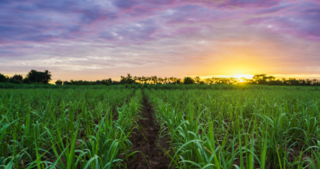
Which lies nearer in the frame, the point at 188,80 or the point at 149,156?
the point at 149,156

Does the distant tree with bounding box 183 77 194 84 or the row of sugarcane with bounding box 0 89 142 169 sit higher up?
the distant tree with bounding box 183 77 194 84

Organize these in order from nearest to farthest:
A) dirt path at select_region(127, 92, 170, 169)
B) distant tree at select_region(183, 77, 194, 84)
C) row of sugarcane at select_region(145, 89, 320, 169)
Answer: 1. row of sugarcane at select_region(145, 89, 320, 169)
2. dirt path at select_region(127, 92, 170, 169)
3. distant tree at select_region(183, 77, 194, 84)

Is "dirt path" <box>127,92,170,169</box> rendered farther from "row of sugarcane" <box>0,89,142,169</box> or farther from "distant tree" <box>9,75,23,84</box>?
"distant tree" <box>9,75,23,84</box>

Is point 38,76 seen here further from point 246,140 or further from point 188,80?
point 246,140

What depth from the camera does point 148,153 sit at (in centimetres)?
290

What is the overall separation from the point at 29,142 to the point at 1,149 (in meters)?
0.30

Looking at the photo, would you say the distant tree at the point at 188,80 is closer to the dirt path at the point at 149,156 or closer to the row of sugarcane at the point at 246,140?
the row of sugarcane at the point at 246,140

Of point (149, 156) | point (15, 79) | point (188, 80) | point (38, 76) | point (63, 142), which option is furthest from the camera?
point (38, 76)

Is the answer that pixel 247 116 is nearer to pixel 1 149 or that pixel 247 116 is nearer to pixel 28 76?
pixel 1 149

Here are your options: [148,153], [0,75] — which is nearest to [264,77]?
[148,153]

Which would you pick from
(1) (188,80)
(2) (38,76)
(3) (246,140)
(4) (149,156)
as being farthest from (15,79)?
(3) (246,140)

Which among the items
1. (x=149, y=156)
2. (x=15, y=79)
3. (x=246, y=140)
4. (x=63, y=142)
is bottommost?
(x=149, y=156)

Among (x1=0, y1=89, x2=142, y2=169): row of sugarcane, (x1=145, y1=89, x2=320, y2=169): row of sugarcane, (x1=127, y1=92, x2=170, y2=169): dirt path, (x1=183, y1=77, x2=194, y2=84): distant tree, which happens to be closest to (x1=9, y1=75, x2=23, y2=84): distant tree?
(x1=183, y1=77, x2=194, y2=84): distant tree

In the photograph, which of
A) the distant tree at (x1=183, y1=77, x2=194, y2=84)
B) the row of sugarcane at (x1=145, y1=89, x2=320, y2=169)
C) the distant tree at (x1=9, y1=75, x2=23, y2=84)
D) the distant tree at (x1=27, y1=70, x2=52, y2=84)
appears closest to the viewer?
the row of sugarcane at (x1=145, y1=89, x2=320, y2=169)
